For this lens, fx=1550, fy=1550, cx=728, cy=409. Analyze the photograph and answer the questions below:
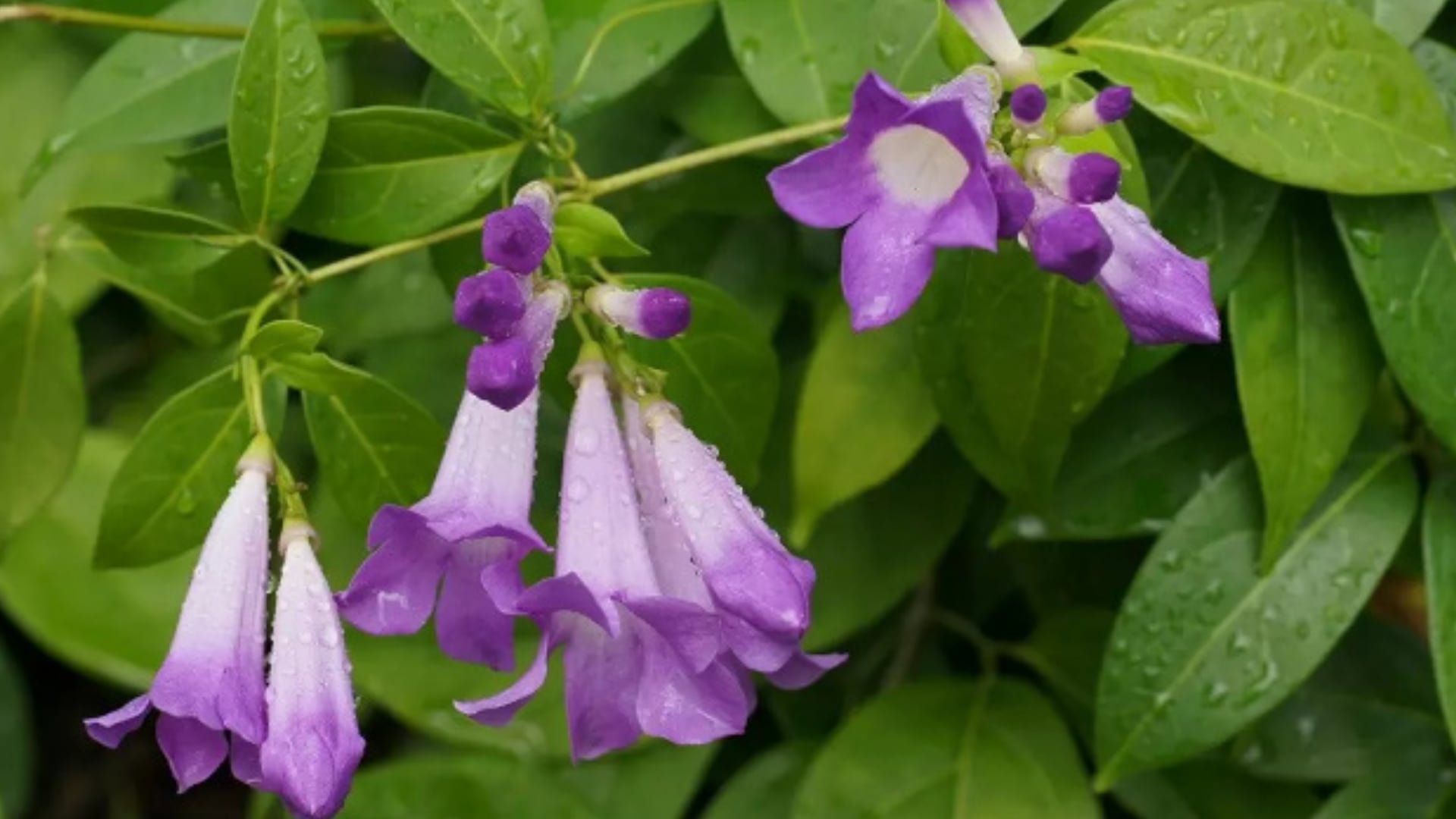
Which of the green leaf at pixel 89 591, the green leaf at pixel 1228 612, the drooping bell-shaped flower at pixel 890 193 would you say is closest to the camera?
the drooping bell-shaped flower at pixel 890 193

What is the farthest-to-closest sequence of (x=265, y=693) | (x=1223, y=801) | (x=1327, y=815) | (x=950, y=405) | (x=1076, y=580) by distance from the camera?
(x=1076, y=580)
(x=1223, y=801)
(x=1327, y=815)
(x=950, y=405)
(x=265, y=693)

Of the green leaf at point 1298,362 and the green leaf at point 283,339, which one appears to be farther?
the green leaf at point 1298,362

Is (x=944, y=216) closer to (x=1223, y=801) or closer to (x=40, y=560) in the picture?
(x=1223, y=801)

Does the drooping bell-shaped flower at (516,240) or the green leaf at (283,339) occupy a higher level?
the drooping bell-shaped flower at (516,240)

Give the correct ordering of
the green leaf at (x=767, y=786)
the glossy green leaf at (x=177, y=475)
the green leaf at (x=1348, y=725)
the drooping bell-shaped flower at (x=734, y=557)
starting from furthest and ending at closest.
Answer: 1. the green leaf at (x=767, y=786)
2. the green leaf at (x=1348, y=725)
3. the glossy green leaf at (x=177, y=475)
4. the drooping bell-shaped flower at (x=734, y=557)

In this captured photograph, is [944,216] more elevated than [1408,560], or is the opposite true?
[944,216]

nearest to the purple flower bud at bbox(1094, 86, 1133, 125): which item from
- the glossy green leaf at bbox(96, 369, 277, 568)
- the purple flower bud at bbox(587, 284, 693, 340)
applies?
the purple flower bud at bbox(587, 284, 693, 340)

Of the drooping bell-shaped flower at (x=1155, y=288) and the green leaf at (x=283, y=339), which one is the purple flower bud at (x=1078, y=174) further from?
the green leaf at (x=283, y=339)

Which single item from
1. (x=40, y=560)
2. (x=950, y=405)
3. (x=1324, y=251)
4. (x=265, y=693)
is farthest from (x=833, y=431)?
(x=40, y=560)

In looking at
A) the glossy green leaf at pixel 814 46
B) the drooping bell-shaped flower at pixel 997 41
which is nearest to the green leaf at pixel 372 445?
the glossy green leaf at pixel 814 46
